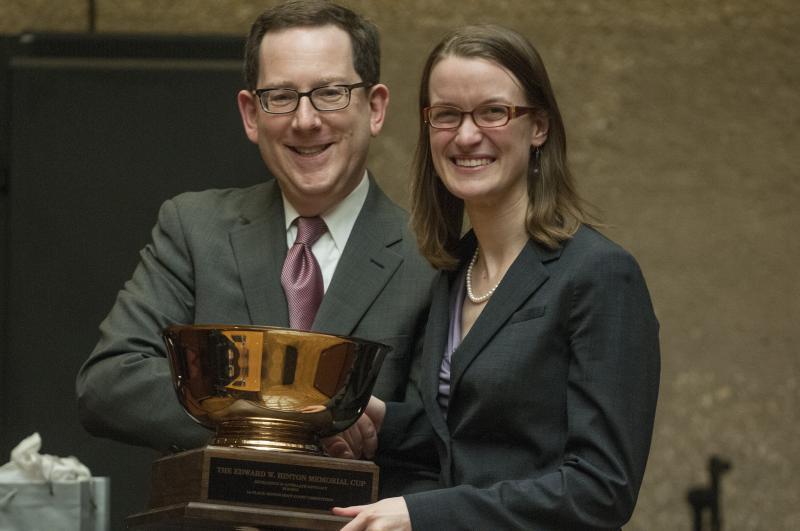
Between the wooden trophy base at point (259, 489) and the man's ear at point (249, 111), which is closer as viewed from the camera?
the wooden trophy base at point (259, 489)

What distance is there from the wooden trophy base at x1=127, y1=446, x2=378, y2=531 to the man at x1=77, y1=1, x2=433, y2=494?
0.40m

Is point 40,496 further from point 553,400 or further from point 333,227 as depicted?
point 553,400

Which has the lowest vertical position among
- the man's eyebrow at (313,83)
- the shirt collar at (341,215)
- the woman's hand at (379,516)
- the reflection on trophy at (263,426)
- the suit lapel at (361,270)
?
the woman's hand at (379,516)

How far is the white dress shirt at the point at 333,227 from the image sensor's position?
9.35ft

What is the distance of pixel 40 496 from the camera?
8.77 feet

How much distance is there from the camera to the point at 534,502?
218 cm

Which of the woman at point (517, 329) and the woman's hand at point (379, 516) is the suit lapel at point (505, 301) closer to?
the woman at point (517, 329)

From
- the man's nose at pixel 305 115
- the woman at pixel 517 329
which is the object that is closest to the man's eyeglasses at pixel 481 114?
the woman at pixel 517 329

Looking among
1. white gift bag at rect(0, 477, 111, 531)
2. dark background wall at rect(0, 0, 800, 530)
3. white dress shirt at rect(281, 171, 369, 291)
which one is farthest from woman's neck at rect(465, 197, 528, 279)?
dark background wall at rect(0, 0, 800, 530)

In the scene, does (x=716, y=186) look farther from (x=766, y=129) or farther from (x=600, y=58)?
(x=600, y=58)

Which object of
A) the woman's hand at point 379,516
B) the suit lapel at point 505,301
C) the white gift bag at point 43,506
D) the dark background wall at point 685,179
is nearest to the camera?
the woman's hand at point 379,516

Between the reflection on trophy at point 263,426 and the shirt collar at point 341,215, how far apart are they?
0.59 metres

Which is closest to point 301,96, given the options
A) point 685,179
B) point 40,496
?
point 40,496

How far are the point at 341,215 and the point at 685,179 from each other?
2104 millimetres
